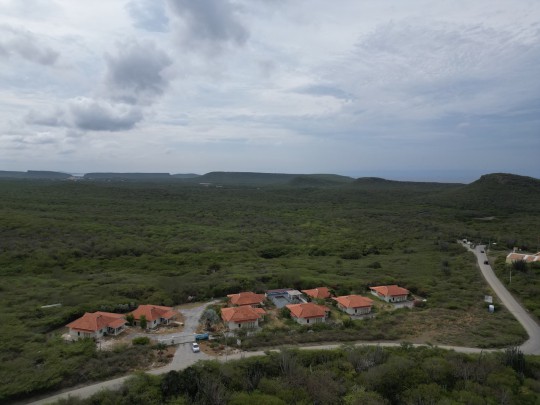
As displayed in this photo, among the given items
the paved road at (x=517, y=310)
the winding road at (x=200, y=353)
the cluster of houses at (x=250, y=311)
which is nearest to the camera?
the winding road at (x=200, y=353)

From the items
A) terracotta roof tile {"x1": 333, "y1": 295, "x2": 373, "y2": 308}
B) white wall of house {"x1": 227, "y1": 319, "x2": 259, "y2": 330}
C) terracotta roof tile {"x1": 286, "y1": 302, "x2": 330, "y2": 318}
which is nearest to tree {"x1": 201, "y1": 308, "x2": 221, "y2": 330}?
white wall of house {"x1": 227, "y1": 319, "x2": 259, "y2": 330}

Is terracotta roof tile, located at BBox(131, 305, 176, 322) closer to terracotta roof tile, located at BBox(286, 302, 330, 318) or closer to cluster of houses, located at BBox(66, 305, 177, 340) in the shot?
cluster of houses, located at BBox(66, 305, 177, 340)

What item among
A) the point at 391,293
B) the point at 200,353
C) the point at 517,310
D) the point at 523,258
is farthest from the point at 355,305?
the point at 523,258

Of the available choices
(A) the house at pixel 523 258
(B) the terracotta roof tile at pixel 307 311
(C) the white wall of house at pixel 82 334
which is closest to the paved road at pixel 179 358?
(C) the white wall of house at pixel 82 334

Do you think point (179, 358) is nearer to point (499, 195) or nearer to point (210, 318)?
point (210, 318)

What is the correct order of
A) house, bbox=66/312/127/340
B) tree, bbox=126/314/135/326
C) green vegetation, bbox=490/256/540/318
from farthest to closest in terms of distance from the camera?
green vegetation, bbox=490/256/540/318, tree, bbox=126/314/135/326, house, bbox=66/312/127/340

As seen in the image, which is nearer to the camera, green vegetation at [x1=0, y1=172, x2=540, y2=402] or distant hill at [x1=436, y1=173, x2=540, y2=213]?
green vegetation at [x1=0, y1=172, x2=540, y2=402]

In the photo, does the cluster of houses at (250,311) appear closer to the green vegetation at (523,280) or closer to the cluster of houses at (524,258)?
the green vegetation at (523,280)
